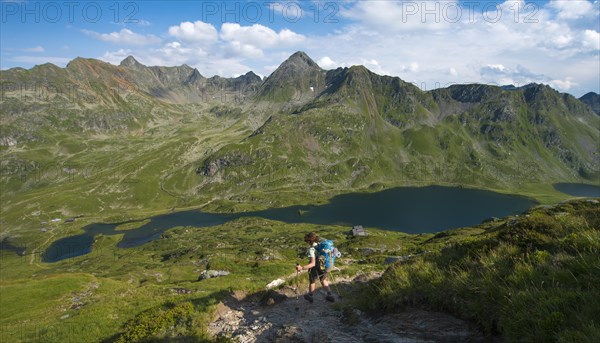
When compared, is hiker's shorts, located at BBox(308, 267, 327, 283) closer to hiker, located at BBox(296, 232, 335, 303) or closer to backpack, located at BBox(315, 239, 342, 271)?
hiker, located at BBox(296, 232, 335, 303)

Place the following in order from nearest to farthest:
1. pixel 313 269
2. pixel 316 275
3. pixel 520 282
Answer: pixel 520 282 < pixel 316 275 < pixel 313 269

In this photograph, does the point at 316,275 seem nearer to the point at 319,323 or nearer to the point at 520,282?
the point at 319,323

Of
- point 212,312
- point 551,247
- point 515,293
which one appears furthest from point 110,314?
point 551,247

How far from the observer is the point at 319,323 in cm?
1599

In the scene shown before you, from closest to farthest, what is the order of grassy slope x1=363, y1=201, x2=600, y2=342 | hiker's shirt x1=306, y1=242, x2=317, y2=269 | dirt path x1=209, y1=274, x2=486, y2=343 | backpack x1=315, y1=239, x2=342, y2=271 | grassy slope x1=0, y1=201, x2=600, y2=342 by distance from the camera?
grassy slope x1=363, y1=201, x2=600, y2=342 < grassy slope x1=0, y1=201, x2=600, y2=342 < dirt path x1=209, y1=274, x2=486, y2=343 < hiker's shirt x1=306, y1=242, x2=317, y2=269 < backpack x1=315, y1=239, x2=342, y2=271

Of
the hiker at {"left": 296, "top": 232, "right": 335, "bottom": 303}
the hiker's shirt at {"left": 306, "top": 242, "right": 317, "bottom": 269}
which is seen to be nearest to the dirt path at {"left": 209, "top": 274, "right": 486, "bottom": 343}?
the hiker at {"left": 296, "top": 232, "right": 335, "bottom": 303}

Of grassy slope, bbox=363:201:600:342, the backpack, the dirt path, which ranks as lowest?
the dirt path

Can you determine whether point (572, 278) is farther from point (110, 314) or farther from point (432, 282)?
point (110, 314)

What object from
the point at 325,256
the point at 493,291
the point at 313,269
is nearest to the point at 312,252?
the point at 325,256

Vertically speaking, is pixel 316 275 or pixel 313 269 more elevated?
pixel 313 269

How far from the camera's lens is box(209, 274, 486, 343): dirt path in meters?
11.8

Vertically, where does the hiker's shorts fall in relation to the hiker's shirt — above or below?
below

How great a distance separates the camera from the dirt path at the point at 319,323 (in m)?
11.8

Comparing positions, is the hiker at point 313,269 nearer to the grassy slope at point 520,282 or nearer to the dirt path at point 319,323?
the dirt path at point 319,323
